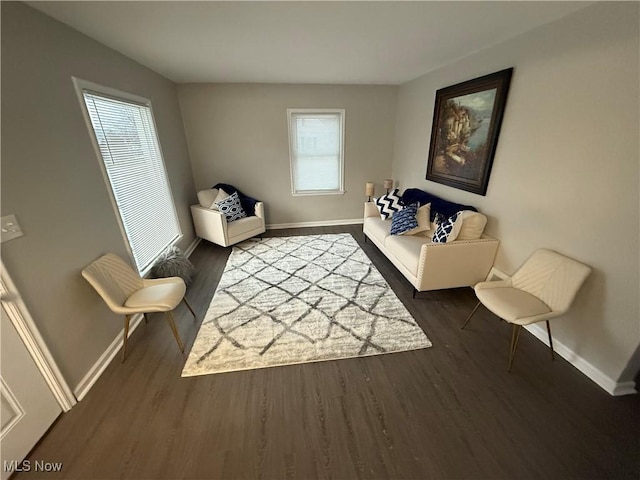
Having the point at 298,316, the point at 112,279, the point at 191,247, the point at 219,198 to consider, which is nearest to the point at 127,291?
the point at 112,279

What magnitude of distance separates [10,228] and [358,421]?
2194 mm

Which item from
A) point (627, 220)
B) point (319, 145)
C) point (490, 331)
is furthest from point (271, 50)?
point (490, 331)

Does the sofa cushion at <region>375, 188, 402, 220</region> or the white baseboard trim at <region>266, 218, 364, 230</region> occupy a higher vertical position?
the sofa cushion at <region>375, 188, 402, 220</region>

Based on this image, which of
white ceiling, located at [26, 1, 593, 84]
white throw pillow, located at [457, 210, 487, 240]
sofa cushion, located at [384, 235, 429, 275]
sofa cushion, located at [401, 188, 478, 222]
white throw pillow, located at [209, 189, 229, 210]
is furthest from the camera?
white throw pillow, located at [209, 189, 229, 210]

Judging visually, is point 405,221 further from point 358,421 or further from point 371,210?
point 358,421

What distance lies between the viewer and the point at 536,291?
193cm

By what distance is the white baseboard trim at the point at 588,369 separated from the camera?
1.65 metres

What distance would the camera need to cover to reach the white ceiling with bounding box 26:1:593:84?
1632mm

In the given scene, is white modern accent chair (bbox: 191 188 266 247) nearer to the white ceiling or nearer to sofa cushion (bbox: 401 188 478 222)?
the white ceiling

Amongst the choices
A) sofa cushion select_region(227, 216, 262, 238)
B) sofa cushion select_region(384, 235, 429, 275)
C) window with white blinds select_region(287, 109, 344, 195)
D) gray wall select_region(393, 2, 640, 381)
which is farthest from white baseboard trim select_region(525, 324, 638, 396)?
sofa cushion select_region(227, 216, 262, 238)

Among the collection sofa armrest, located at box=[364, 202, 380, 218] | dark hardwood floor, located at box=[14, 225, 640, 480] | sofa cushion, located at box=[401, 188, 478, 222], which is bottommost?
dark hardwood floor, located at box=[14, 225, 640, 480]

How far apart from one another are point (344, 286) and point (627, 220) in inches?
85.5

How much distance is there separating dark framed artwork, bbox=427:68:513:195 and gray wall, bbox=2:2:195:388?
3468 mm

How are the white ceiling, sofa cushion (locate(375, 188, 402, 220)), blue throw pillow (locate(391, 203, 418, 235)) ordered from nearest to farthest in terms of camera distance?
the white ceiling → blue throw pillow (locate(391, 203, 418, 235)) → sofa cushion (locate(375, 188, 402, 220))
